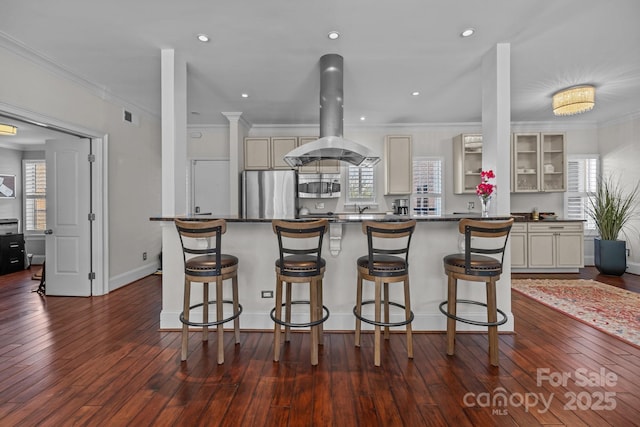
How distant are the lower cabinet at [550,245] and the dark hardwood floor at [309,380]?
221cm

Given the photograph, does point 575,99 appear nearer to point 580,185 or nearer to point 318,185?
point 580,185

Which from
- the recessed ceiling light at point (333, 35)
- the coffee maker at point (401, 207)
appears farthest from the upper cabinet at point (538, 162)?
the recessed ceiling light at point (333, 35)

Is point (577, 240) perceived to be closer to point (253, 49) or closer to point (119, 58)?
point (253, 49)

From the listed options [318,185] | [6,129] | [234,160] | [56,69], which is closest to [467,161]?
[318,185]

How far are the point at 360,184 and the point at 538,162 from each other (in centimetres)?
316

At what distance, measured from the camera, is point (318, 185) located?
5305mm

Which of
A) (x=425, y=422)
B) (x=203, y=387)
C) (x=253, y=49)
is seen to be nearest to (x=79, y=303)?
(x=203, y=387)

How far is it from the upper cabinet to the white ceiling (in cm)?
95

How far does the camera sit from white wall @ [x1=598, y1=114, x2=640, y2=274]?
5102mm

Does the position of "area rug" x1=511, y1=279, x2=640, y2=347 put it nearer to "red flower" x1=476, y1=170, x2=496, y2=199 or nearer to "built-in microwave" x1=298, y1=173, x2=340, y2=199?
"red flower" x1=476, y1=170, x2=496, y2=199

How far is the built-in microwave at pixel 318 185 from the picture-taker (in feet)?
17.4

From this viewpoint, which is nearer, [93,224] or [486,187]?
[486,187]

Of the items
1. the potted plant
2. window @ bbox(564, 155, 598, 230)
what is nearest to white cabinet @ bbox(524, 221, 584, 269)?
the potted plant

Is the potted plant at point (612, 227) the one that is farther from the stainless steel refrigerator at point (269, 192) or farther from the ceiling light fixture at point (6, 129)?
the ceiling light fixture at point (6, 129)
